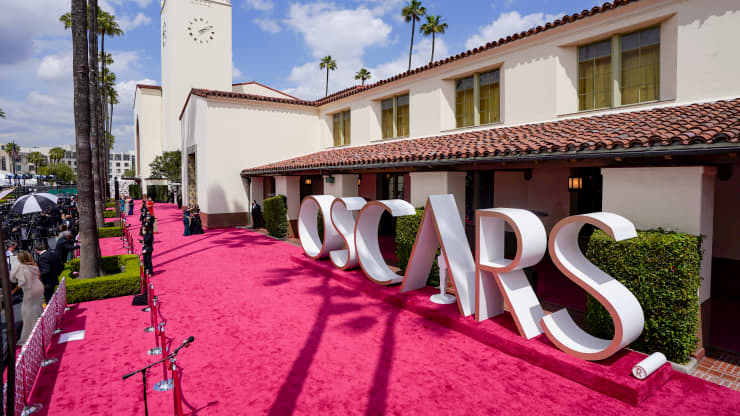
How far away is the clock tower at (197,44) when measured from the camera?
3734 centimetres

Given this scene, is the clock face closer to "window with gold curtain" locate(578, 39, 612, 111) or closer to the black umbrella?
the black umbrella

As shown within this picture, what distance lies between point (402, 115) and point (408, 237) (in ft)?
30.1

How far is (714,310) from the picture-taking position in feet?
29.8

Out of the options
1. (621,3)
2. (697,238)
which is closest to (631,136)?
(697,238)

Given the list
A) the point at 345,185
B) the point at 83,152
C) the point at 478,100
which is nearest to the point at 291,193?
the point at 345,185

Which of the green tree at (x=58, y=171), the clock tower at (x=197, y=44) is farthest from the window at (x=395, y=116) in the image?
the green tree at (x=58, y=171)

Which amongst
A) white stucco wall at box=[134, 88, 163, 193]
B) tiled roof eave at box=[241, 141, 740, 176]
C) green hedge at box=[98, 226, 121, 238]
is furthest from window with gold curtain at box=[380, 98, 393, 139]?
white stucco wall at box=[134, 88, 163, 193]

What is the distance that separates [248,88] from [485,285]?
4278 cm

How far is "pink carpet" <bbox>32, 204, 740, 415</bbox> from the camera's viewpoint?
5582 mm

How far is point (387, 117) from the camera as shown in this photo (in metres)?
19.7

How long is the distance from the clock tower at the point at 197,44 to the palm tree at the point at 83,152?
29.4 m

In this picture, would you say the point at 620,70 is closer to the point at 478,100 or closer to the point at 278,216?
the point at 478,100

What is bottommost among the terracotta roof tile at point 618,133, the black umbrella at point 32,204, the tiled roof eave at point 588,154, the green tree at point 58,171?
the black umbrella at point 32,204

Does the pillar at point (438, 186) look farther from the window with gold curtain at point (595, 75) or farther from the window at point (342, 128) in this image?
the window at point (342, 128)
